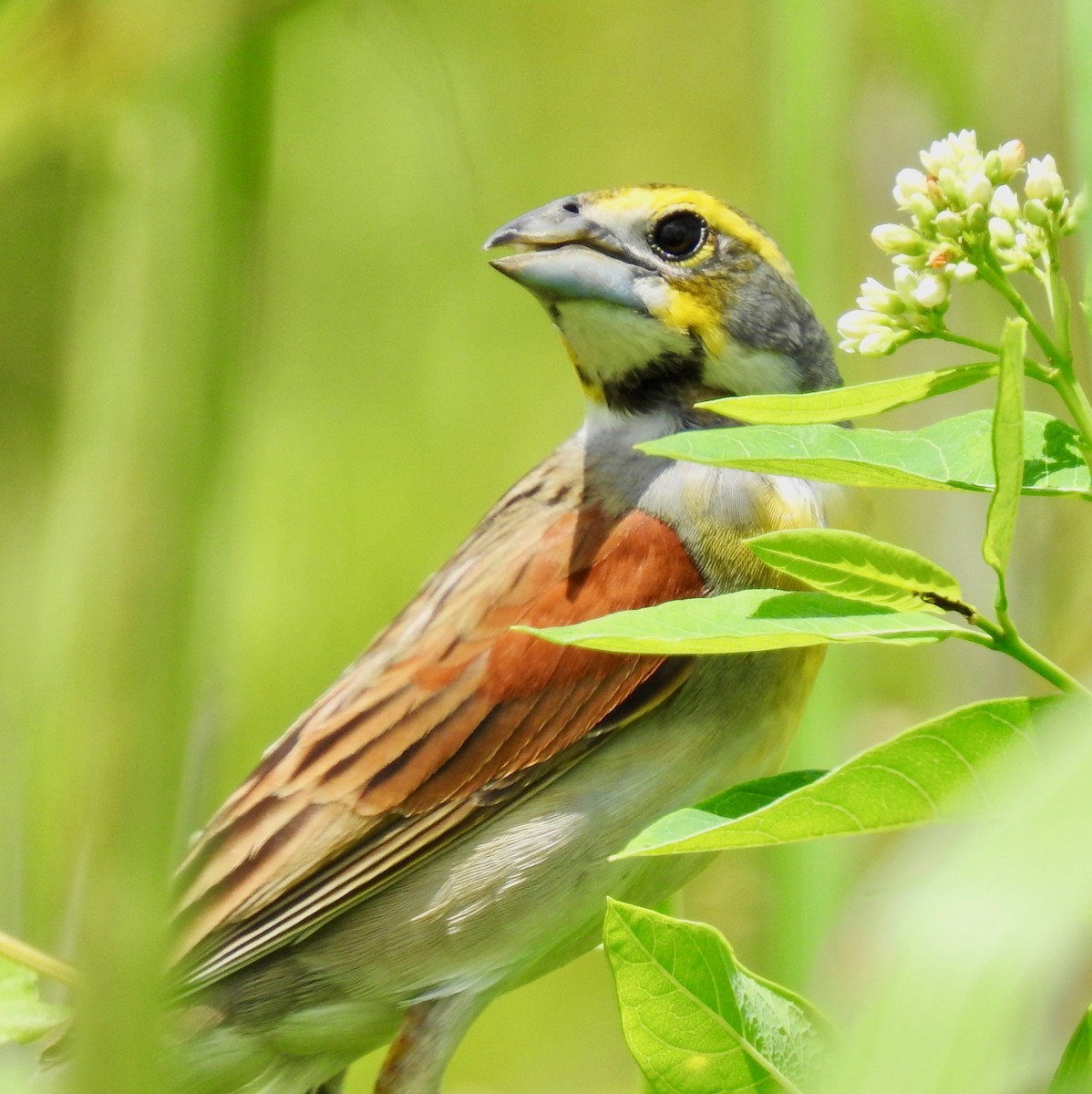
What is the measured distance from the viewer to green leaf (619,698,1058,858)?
0.88m

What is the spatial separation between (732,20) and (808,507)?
2713 mm

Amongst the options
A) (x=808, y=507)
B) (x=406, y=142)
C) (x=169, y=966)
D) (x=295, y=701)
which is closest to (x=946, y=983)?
(x=169, y=966)

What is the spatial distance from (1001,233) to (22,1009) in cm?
102

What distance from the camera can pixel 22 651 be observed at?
2939 millimetres

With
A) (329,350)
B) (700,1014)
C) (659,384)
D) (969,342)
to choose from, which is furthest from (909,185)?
(329,350)

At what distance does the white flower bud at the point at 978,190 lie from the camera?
1.15 m

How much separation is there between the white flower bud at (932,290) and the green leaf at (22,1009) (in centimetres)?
88

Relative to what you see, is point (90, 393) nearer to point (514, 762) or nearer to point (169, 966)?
point (169, 966)

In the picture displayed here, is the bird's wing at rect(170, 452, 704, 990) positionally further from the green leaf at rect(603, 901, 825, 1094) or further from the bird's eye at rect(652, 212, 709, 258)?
the green leaf at rect(603, 901, 825, 1094)

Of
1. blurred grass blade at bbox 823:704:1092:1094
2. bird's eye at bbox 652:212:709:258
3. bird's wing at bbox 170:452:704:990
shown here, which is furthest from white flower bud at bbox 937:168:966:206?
bird's eye at bbox 652:212:709:258

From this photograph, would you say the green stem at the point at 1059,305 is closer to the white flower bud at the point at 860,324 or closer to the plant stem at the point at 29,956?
the white flower bud at the point at 860,324

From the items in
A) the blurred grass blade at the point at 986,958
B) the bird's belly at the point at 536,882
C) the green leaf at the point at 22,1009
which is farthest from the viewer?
the bird's belly at the point at 536,882

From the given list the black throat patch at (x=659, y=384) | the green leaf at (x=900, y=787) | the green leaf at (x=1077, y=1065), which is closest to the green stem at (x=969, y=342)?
the green leaf at (x=900, y=787)

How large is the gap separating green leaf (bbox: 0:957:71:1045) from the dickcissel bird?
711 millimetres
